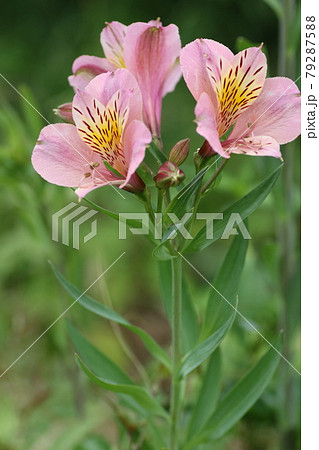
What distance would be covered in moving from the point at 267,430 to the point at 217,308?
0.47 meters

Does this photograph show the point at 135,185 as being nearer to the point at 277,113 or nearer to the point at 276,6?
the point at 277,113

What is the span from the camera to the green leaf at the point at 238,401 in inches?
21.0

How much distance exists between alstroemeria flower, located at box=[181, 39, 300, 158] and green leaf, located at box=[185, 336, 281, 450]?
212 mm

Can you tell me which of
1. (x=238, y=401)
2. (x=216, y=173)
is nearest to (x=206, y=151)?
(x=216, y=173)

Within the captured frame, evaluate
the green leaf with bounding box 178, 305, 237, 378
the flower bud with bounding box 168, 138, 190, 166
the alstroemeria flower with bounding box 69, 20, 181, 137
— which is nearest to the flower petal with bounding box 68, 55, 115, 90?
the alstroemeria flower with bounding box 69, 20, 181, 137

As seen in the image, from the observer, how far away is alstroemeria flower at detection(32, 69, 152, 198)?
41 cm

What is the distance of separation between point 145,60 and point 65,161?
0.11 m

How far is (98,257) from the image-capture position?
69 centimetres

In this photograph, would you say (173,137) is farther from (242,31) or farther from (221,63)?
(221,63)

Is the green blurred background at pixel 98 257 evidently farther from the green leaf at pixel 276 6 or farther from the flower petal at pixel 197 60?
the flower petal at pixel 197 60

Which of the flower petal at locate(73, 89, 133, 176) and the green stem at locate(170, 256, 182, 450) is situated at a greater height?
the flower petal at locate(73, 89, 133, 176)

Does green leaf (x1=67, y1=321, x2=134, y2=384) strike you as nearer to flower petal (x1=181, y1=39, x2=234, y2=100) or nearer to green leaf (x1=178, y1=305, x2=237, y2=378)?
green leaf (x1=178, y1=305, x2=237, y2=378)

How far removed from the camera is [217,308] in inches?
20.2

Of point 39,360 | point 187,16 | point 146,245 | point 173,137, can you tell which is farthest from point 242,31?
point 39,360
